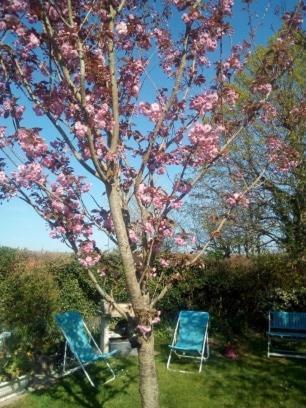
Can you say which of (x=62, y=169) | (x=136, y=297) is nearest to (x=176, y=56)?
(x=62, y=169)

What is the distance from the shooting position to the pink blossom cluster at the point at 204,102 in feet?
13.6

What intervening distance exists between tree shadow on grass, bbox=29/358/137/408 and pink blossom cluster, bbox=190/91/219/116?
392 cm

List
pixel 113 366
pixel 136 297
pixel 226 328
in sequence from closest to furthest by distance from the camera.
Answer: pixel 136 297 < pixel 113 366 < pixel 226 328

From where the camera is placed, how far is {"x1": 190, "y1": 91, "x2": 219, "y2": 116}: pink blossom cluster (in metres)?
4.14

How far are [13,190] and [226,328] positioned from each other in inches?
285

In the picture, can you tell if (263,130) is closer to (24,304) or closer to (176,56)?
(24,304)

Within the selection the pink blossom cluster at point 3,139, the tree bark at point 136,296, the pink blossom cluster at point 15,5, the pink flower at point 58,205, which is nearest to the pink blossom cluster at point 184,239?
the tree bark at point 136,296

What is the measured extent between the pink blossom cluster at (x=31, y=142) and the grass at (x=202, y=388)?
3397 millimetres

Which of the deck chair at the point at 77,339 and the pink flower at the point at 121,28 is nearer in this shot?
the pink flower at the point at 121,28

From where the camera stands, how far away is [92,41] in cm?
407

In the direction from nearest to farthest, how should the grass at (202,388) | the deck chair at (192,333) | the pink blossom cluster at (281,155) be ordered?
the pink blossom cluster at (281,155), the grass at (202,388), the deck chair at (192,333)

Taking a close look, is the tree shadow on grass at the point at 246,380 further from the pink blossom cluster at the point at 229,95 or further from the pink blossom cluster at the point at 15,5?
the pink blossom cluster at the point at 15,5

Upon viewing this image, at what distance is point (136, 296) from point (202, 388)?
10.9 feet

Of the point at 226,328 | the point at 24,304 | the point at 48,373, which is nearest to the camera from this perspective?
the point at 48,373
